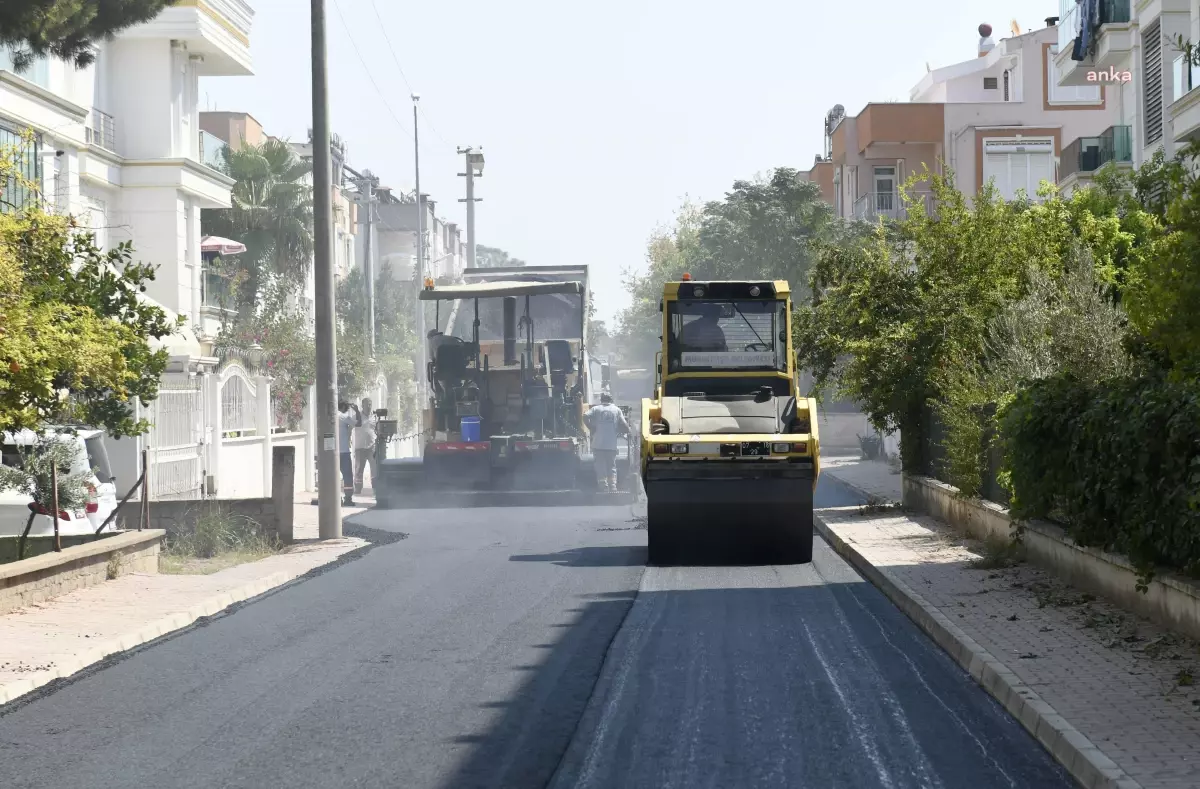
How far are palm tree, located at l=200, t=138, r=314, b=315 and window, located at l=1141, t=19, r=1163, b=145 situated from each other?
23.6m

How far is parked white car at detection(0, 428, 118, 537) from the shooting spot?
16156 millimetres

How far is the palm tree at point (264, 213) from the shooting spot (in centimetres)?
4659

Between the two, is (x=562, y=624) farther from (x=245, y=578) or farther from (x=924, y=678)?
(x=245, y=578)

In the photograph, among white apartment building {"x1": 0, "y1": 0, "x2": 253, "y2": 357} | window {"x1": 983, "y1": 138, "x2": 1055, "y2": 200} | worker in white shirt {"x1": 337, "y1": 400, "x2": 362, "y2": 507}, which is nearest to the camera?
worker in white shirt {"x1": 337, "y1": 400, "x2": 362, "y2": 507}

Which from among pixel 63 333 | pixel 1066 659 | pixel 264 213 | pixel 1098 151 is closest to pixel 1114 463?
pixel 1066 659

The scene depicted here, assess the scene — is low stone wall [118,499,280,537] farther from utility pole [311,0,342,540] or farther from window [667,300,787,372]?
window [667,300,787,372]

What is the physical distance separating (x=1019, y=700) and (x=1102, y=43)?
30054mm

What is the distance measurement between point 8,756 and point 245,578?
8197 millimetres

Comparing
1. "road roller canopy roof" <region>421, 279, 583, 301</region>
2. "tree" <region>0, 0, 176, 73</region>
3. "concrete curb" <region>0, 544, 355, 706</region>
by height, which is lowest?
"concrete curb" <region>0, 544, 355, 706</region>

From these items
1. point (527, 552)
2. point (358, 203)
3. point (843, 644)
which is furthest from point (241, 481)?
point (358, 203)

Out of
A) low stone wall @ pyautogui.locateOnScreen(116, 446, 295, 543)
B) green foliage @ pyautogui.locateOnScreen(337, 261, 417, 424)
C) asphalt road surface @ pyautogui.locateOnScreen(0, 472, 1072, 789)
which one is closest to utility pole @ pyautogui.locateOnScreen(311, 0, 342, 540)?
low stone wall @ pyautogui.locateOnScreen(116, 446, 295, 543)

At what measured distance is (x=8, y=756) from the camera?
7.95 m

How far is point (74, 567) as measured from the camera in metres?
14.8

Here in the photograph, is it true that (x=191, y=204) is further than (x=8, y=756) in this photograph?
Yes
